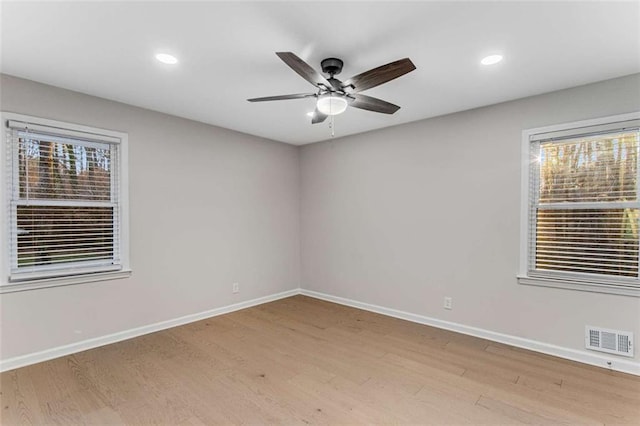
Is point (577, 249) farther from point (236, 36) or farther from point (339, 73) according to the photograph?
point (236, 36)

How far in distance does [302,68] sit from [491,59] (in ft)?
4.88

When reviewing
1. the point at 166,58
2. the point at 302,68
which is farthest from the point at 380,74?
the point at 166,58

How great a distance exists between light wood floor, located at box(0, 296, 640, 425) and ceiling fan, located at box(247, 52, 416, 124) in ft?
7.21

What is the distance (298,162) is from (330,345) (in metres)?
3.11

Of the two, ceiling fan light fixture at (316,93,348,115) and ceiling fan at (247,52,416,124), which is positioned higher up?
ceiling fan at (247,52,416,124)

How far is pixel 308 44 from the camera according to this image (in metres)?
2.22

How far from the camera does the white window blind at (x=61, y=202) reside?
2.84m

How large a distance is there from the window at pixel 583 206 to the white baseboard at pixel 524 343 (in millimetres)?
584

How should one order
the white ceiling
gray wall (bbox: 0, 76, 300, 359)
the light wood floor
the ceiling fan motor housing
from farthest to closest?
1. gray wall (bbox: 0, 76, 300, 359)
2. the ceiling fan motor housing
3. the light wood floor
4. the white ceiling

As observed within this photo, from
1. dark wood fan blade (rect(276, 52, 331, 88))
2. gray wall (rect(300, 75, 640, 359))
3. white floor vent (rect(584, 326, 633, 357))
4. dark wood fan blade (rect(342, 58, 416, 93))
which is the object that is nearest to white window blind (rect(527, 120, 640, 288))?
gray wall (rect(300, 75, 640, 359))

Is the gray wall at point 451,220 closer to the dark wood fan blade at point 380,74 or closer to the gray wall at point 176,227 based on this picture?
the gray wall at point 176,227

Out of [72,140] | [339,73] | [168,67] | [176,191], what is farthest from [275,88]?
[72,140]

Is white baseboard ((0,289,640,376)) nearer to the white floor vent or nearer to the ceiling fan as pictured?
the white floor vent

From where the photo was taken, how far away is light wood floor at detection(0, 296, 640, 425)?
2162 millimetres
